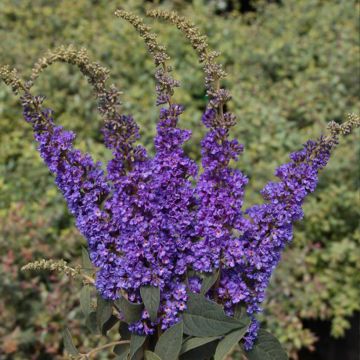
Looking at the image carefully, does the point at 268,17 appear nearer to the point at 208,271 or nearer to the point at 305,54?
the point at 305,54

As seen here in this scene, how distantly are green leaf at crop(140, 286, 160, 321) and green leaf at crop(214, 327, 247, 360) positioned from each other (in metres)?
0.16

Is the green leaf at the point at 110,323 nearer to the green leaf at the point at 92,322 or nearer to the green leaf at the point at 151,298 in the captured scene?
the green leaf at the point at 92,322

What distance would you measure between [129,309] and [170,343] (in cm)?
12

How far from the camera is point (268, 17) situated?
5305 mm

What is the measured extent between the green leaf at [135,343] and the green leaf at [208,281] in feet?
0.56

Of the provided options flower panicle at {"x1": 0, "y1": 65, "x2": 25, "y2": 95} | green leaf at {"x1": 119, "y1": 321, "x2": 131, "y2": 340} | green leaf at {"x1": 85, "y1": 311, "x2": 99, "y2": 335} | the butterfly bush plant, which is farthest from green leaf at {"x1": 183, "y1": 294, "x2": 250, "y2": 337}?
flower panicle at {"x1": 0, "y1": 65, "x2": 25, "y2": 95}

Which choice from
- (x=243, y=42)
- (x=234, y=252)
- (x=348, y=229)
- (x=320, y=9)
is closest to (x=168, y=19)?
(x=234, y=252)

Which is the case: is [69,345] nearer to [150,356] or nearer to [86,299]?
[86,299]

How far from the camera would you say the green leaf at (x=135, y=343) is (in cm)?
141

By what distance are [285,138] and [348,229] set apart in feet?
2.14

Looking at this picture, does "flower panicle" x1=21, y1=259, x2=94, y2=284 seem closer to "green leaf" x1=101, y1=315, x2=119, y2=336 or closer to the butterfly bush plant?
the butterfly bush plant

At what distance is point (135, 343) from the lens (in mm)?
1424

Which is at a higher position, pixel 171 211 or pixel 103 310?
pixel 171 211

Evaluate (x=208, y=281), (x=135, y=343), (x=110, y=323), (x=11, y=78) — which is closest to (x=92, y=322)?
(x=110, y=323)
